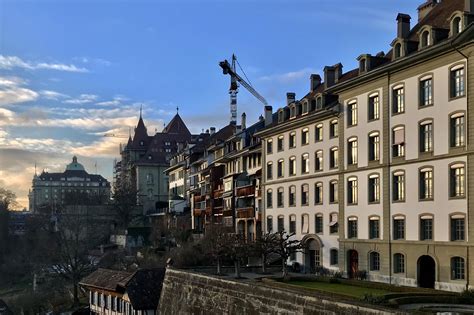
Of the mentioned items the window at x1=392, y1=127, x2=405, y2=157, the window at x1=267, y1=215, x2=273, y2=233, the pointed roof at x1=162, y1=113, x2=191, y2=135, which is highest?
the pointed roof at x1=162, y1=113, x2=191, y2=135

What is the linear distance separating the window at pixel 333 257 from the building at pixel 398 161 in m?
0.10

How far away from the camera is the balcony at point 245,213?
203 feet

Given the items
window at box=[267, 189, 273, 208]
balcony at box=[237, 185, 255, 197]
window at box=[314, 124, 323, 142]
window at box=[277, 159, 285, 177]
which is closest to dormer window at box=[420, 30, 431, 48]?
window at box=[314, 124, 323, 142]

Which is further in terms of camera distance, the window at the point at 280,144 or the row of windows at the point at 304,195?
the window at the point at 280,144

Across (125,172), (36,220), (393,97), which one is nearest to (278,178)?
(393,97)

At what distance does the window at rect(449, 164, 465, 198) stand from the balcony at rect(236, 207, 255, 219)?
30.5 meters

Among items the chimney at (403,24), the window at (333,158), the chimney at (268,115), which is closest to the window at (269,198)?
the chimney at (268,115)

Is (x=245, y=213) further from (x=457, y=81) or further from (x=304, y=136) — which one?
(x=457, y=81)

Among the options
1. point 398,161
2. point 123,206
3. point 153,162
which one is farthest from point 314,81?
point 153,162

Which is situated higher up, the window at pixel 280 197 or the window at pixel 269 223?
the window at pixel 280 197

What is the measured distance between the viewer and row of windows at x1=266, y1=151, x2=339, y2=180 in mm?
46906

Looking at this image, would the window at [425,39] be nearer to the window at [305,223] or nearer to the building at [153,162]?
the window at [305,223]

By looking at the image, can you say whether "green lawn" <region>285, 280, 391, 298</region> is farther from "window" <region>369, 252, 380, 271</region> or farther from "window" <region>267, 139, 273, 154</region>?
"window" <region>267, 139, 273, 154</region>

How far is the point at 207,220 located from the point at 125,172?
7001 centimetres
